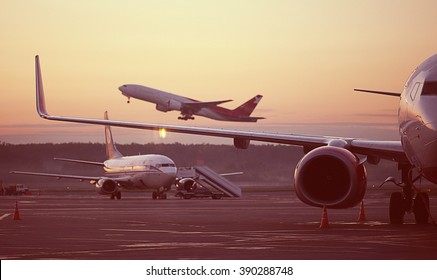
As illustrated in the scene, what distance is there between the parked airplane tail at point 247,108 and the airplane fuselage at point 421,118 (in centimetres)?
9143

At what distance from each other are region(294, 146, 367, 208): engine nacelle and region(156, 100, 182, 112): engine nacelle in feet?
258

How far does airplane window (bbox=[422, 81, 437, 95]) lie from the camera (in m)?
18.4

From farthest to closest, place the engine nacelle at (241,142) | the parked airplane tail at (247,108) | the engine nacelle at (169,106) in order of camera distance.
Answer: the parked airplane tail at (247,108), the engine nacelle at (169,106), the engine nacelle at (241,142)

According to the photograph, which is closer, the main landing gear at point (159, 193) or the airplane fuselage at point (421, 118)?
the airplane fuselage at point (421, 118)

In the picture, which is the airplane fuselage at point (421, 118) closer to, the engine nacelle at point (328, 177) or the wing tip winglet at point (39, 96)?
the engine nacelle at point (328, 177)

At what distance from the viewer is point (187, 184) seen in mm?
71125

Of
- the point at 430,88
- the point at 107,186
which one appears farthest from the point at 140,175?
the point at 430,88

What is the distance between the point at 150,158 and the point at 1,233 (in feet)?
158

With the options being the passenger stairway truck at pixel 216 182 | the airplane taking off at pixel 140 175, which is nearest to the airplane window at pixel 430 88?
the airplane taking off at pixel 140 175

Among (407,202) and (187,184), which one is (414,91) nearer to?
(407,202)

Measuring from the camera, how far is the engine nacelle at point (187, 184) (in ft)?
232

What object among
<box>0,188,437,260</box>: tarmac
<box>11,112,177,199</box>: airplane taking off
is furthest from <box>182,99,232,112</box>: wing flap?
<box>0,188,437,260</box>: tarmac
